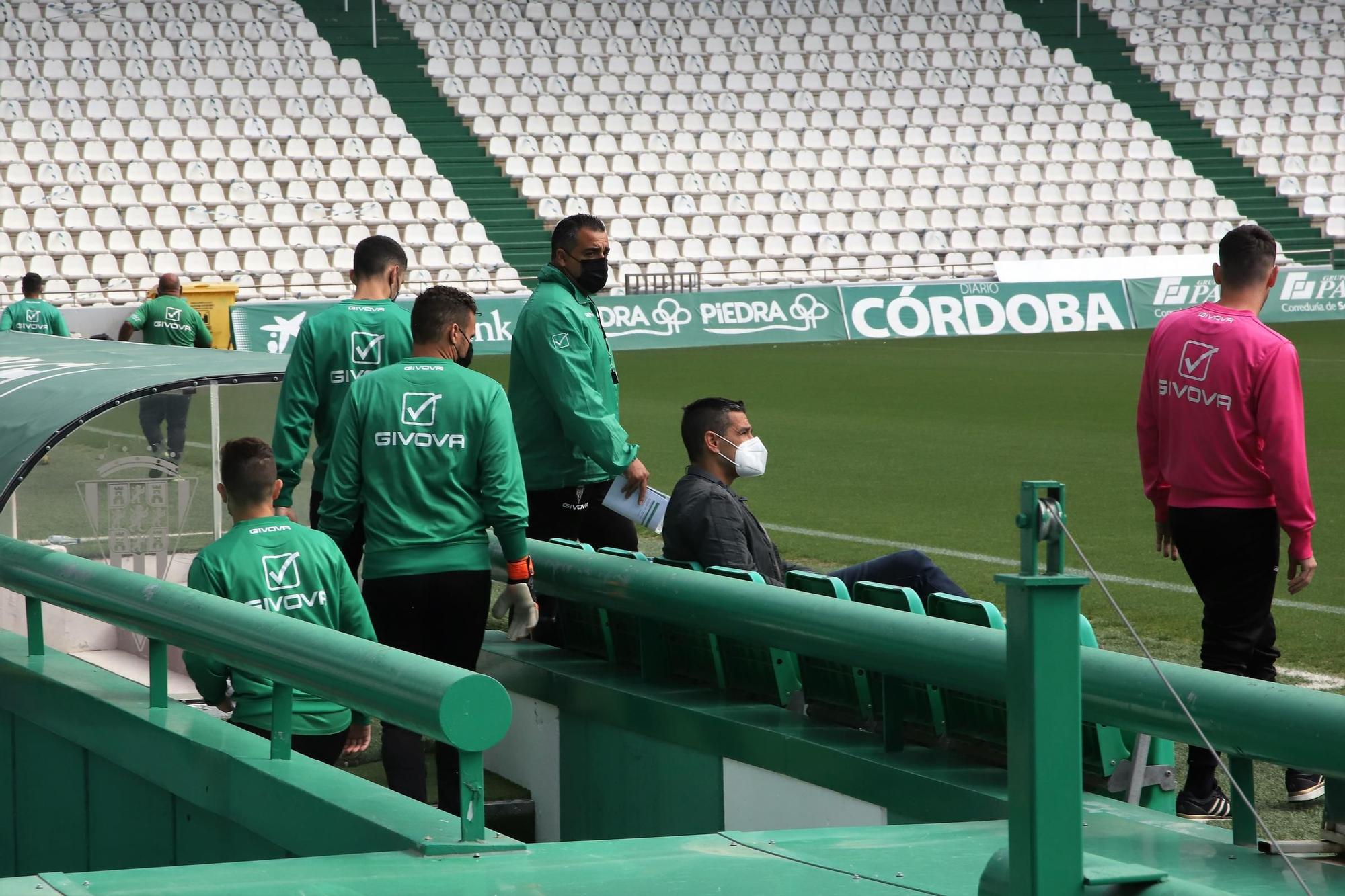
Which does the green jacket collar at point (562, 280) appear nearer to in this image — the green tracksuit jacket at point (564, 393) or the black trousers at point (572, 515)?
the green tracksuit jacket at point (564, 393)

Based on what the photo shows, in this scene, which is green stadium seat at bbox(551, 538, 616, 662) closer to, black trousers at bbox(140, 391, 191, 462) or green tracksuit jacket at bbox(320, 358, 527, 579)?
green tracksuit jacket at bbox(320, 358, 527, 579)

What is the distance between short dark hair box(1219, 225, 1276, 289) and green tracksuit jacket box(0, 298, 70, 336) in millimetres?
12237

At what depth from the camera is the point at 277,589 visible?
4.22 meters

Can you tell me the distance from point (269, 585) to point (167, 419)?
8.29 ft

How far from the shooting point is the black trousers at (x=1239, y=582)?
188 inches

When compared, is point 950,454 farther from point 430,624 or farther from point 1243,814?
point 1243,814

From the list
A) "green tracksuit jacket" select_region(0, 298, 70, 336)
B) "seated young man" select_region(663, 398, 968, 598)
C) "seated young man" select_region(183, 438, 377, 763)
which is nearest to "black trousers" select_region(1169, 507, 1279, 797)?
"seated young man" select_region(663, 398, 968, 598)

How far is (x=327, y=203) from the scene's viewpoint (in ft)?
93.5

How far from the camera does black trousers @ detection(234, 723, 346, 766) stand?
425 centimetres

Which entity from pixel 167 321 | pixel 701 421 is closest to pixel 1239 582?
pixel 701 421

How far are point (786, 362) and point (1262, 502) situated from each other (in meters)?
17.8

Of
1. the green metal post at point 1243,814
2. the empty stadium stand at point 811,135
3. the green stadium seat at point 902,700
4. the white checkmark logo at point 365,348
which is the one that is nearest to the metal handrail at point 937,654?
the green metal post at point 1243,814

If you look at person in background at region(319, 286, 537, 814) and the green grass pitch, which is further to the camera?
the green grass pitch

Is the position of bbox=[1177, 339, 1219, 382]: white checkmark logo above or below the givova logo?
above
